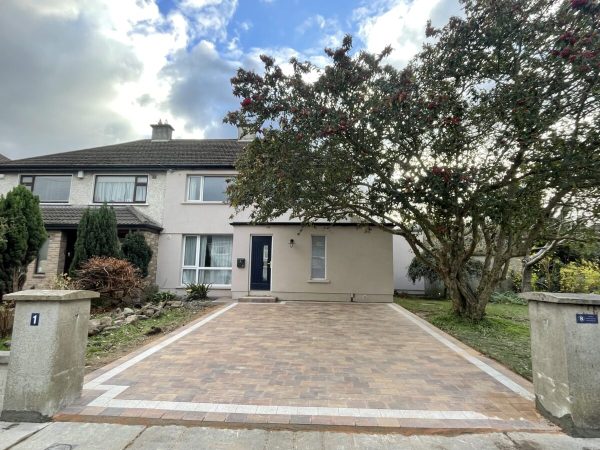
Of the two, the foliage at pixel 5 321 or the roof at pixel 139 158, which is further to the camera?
the roof at pixel 139 158

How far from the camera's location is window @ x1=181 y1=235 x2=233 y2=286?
1544 centimetres

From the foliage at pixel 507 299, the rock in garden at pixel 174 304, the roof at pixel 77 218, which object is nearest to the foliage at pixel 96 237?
the roof at pixel 77 218

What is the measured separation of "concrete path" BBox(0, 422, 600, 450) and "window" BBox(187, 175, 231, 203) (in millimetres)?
12984

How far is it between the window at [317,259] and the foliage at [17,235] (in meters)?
9.06

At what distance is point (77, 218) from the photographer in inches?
581

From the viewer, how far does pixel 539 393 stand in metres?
3.86

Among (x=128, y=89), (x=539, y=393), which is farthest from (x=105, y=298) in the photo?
(x=539, y=393)

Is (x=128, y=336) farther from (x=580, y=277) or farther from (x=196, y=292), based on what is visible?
(x=580, y=277)

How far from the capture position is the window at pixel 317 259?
14195 millimetres

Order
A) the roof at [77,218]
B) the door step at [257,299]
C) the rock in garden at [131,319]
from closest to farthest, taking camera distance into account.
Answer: the rock in garden at [131,319] → the door step at [257,299] → the roof at [77,218]

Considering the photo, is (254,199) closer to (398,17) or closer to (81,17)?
(398,17)

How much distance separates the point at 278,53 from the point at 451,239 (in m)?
7.15

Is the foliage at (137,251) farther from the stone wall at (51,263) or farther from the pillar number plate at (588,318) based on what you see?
the pillar number plate at (588,318)

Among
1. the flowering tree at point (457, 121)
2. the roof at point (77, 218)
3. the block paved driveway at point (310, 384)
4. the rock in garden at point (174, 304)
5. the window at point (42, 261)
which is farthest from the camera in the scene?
the window at point (42, 261)
